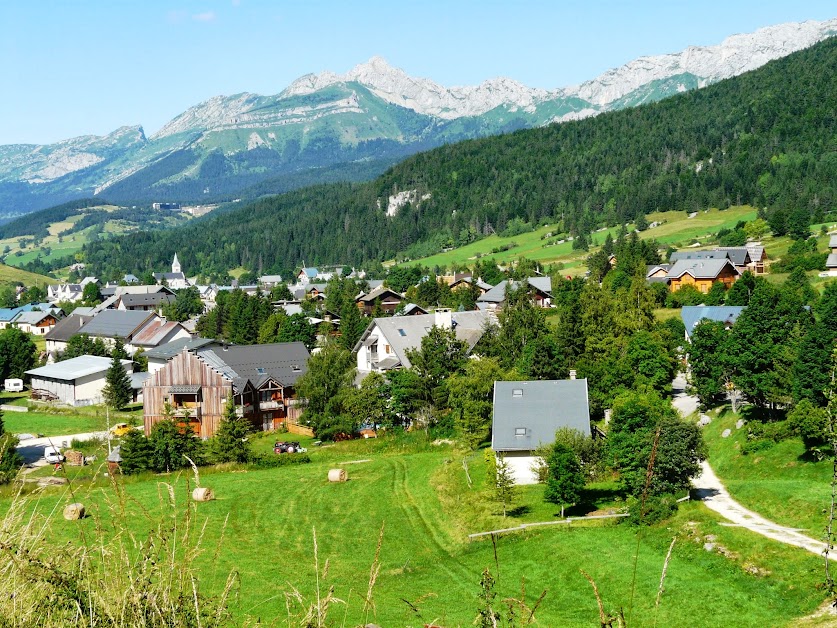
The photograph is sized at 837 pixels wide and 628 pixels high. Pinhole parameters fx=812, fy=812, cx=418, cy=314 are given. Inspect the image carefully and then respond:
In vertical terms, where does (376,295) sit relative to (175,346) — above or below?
above

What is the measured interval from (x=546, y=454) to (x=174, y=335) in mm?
62350

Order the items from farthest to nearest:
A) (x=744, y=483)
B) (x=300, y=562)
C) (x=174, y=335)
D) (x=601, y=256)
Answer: (x=601, y=256)
(x=174, y=335)
(x=744, y=483)
(x=300, y=562)

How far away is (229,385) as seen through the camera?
182ft

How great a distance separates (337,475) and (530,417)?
979cm

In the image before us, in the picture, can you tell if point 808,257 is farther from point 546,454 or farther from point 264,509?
point 264,509

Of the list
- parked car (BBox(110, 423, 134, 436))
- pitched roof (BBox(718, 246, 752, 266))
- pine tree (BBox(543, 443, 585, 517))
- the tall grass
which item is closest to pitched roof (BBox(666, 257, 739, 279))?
pitched roof (BBox(718, 246, 752, 266))

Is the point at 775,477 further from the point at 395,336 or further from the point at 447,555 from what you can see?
the point at 395,336

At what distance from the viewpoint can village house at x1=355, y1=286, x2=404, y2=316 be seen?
10906cm

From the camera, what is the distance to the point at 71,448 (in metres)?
49.7

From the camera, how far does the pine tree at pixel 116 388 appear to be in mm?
66938

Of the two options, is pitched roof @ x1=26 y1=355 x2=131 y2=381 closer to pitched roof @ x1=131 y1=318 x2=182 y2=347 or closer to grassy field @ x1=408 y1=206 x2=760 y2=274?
pitched roof @ x1=131 y1=318 x2=182 y2=347

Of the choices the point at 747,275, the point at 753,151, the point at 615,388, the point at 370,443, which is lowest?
the point at 370,443

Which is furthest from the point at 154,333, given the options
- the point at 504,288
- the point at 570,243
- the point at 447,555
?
the point at 570,243

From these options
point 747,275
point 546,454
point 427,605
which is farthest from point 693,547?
point 747,275
